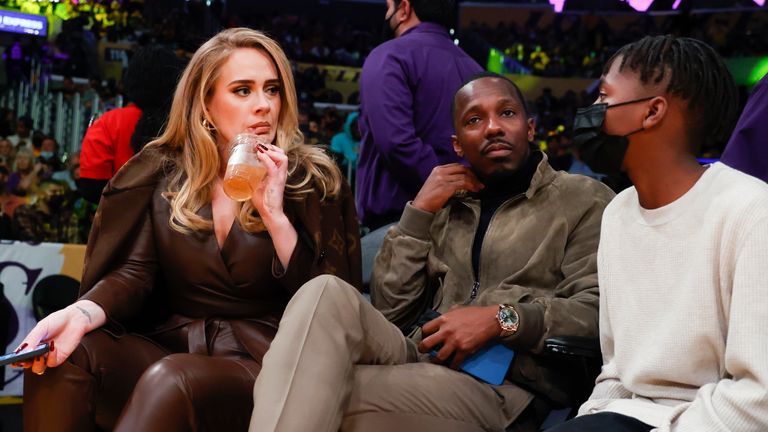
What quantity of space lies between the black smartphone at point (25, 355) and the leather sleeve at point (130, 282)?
11.5 inches

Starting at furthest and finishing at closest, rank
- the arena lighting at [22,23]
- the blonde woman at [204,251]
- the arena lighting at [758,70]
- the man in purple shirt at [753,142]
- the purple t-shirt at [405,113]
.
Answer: the arena lighting at [758,70]
the arena lighting at [22,23]
the purple t-shirt at [405,113]
the man in purple shirt at [753,142]
the blonde woman at [204,251]

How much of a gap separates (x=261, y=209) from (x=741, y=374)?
132cm

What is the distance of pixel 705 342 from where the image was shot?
1.81 meters

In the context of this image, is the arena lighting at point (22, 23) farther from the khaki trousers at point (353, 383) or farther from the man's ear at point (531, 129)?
the khaki trousers at point (353, 383)

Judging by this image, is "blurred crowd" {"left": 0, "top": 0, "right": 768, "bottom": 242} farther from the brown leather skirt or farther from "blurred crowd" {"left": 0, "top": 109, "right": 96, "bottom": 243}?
the brown leather skirt

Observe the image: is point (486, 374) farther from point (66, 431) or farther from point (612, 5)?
point (612, 5)

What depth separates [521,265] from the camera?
2553 millimetres

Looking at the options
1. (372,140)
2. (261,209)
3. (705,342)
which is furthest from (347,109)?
(705,342)

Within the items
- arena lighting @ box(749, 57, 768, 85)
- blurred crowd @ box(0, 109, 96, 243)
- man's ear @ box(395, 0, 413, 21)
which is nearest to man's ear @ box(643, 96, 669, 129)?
man's ear @ box(395, 0, 413, 21)

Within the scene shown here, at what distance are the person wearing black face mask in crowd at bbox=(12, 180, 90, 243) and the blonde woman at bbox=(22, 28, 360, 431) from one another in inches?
138

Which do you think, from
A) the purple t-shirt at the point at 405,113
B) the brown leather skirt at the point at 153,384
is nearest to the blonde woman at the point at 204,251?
the brown leather skirt at the point at 153,384

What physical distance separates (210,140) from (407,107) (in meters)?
0.94

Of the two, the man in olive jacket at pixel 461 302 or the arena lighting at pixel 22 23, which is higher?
the man in olive jacket at pixel 461 302

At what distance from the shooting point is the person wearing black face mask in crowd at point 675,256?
169 cm
